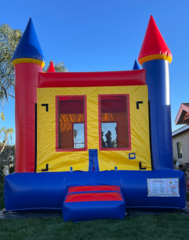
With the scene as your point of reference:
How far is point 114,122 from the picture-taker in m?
4.16

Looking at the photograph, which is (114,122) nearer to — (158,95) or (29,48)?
(158,95)

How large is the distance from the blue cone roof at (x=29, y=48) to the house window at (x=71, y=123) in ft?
2.86

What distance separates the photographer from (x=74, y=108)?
13.9ft

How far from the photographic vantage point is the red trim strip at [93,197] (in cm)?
323

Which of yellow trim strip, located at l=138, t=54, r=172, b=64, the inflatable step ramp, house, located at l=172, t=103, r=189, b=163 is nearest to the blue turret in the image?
yellow trim strip, located at l=138, t=54, r=172, b=64

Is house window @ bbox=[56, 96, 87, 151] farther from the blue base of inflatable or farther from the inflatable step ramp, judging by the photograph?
the inflatable step ramp

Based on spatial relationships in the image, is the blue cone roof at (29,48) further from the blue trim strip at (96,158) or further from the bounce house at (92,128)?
the blue trim strip at (96,158)

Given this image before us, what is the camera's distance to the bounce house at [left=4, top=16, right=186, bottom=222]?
3.75m

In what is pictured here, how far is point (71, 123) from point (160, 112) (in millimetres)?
1530

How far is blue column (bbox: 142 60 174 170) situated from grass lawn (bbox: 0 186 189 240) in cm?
97

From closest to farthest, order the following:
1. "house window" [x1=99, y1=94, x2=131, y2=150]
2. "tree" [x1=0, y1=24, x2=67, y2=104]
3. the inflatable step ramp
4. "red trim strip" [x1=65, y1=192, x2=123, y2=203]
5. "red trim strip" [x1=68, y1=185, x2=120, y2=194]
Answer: the inflatable step ramp < "red trim strip" [x1=65, y1=192, x2=123, y2=203] < "red trim strip" [x1=68, y1=185, x2=120, y2=194] < "house window" [x1=99, y1=94, x2=131, y2=150] < "tree" [x1=0, y1=24, x2=67, y2=104]

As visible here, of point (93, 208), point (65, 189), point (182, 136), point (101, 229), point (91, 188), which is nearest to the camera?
point (101, 229)

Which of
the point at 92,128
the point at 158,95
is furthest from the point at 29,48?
the point at 158,95

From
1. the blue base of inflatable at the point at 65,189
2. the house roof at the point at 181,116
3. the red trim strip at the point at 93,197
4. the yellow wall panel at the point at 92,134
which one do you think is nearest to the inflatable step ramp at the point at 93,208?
the red trim strip at the point at 93,197
